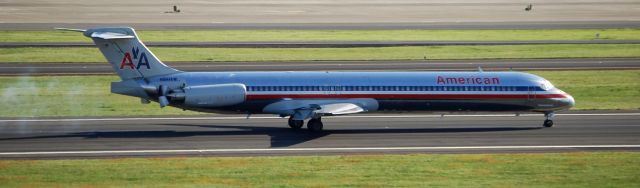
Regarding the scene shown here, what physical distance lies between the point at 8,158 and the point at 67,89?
80.1 feet

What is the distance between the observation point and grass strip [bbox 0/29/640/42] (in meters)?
93.9

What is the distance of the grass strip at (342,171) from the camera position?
116 feet

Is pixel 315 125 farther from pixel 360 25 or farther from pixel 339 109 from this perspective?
pixel 360 25

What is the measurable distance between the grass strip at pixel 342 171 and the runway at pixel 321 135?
2145 mm

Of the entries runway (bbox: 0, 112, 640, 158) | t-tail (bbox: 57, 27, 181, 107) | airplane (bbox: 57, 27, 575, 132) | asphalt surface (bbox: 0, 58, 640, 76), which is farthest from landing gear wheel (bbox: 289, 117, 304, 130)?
asphalt surface (bbox: 0, 58, 640, 76)

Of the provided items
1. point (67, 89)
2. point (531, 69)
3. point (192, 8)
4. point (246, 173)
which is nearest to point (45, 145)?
point (246, 173)

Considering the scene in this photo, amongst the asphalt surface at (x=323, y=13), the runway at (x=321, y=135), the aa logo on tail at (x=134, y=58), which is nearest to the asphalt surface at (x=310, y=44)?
the asphalt surface at (x=323, y=13)

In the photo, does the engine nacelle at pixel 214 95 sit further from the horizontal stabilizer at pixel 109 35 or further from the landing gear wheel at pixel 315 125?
the horizontal stabilizer at pixel 109 35

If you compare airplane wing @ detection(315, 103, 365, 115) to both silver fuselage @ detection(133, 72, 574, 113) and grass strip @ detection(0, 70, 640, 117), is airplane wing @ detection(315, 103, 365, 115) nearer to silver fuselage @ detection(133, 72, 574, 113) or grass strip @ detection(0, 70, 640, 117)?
silver fuselage @ detection(133, 72, 574, 113)

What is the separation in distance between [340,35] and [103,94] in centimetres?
3815

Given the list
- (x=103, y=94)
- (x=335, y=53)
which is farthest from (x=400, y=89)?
(x=335, y=53)

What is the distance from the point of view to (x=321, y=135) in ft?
157

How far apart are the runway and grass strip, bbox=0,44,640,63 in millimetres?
27506

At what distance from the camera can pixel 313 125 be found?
48.7 metres
